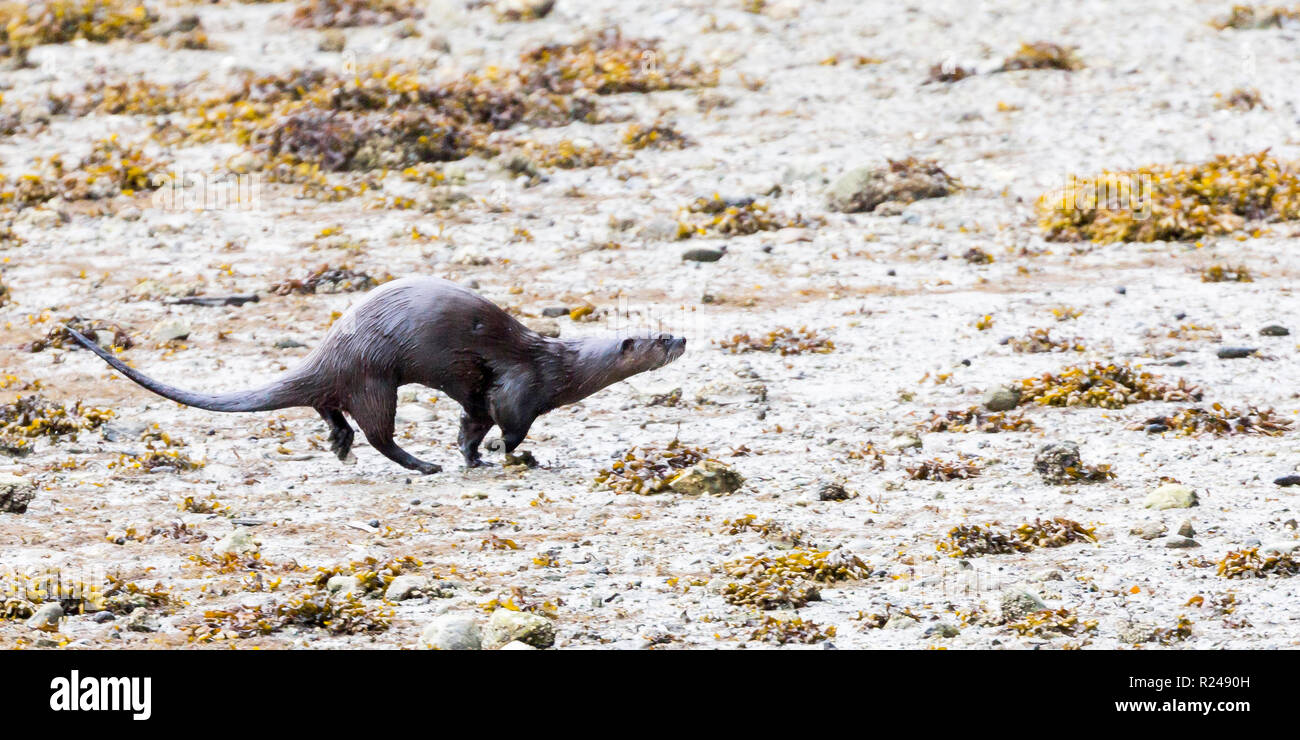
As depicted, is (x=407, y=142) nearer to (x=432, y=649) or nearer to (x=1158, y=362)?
(x=1158, y=362)

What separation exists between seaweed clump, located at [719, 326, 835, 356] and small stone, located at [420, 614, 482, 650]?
406cm

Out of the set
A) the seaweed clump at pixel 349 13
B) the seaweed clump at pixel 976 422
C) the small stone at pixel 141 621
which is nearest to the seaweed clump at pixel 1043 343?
the seaweed clump at pixel 976 422

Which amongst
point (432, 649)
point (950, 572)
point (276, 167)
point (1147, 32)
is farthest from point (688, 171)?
point (432, 649)

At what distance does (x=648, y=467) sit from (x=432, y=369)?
3.26 ft

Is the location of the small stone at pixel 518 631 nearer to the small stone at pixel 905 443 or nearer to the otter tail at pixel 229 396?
the otter tail at pixel 229 396

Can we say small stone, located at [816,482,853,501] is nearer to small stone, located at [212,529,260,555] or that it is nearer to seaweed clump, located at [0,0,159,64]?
small stone, located at [212,529,260,555]

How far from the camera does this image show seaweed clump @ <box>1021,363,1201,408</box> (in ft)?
27.8

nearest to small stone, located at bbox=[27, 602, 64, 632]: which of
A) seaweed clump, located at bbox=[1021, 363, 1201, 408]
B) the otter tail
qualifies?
the otter tail

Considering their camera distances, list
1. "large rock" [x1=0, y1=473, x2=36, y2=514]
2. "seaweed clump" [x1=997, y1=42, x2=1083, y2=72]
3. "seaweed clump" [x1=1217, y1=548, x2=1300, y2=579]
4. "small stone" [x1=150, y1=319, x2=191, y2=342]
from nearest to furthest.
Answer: "seaweed clump" [x1=1217, y1=548, x2=1300, y2=579], "large rock" [x1=0, y1=473, x2=36, y2=514], "small stone" [x1=150, y1=319, x2=191, y2=342], "seaweed clump" [x1=997, y1=42, x2=1083, y2=72]

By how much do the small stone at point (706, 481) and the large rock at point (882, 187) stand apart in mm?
4823

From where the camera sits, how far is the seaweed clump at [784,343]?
9461mm

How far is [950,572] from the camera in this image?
635cm

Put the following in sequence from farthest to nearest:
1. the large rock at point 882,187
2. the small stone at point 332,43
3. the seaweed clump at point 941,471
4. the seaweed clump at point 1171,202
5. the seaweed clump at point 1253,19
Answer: the small stone at point 332,43
the seaweed clump at point 1253,19
the large rock at point 882,187
the seaweed clump at point 1171,202
the seaweed clump at point 941,471
